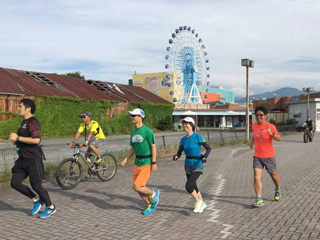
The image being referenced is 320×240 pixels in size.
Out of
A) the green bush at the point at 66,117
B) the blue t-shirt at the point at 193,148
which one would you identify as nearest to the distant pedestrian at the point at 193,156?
the blue t-shirt at the point at 193,148

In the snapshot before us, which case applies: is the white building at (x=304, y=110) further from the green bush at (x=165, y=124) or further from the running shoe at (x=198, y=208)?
the running shoe at (x=198, y=208)

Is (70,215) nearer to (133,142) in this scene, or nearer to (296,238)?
(133,142)

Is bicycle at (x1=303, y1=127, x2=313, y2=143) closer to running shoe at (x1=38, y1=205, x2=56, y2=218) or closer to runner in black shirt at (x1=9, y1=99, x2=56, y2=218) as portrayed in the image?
running shoe at (x1=38, y1=205, x2=56, y2=218)

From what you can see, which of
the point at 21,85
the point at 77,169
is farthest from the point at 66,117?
the point at 77,169

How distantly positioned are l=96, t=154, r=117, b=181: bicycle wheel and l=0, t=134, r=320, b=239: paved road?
8.9 inches

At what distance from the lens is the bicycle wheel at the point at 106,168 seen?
897 centimetres

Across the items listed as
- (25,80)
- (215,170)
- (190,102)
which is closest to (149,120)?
(25,80)

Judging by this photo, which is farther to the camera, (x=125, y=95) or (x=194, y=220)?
(x=125, y=95)

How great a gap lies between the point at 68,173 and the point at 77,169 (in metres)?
0.25

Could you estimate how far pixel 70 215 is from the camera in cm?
593

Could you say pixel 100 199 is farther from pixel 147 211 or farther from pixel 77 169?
pixel 147 211

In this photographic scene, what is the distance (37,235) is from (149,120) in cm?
3849

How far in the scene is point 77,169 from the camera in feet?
26.8

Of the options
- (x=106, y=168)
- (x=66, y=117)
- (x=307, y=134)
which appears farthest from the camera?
(x=66, y=117)
